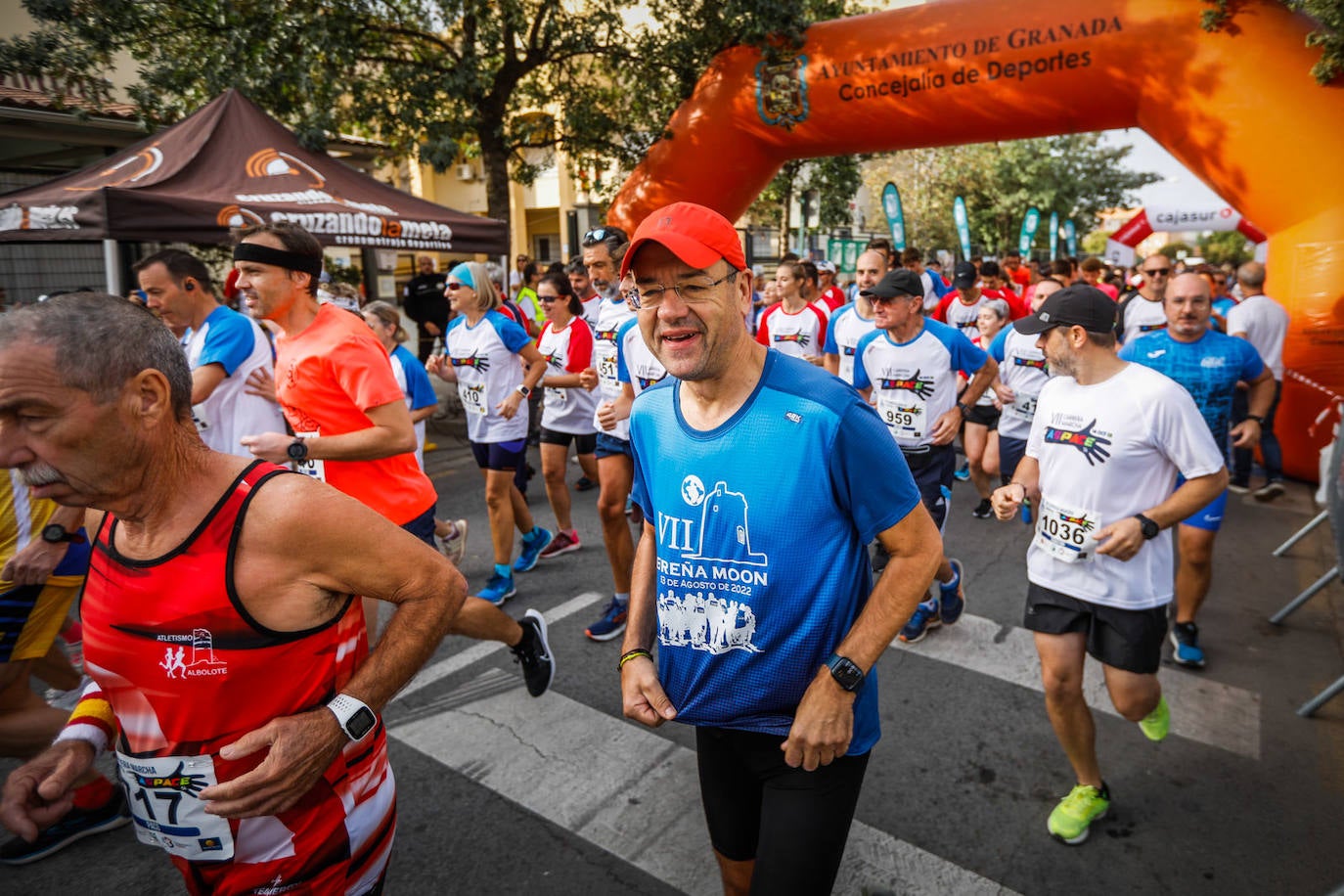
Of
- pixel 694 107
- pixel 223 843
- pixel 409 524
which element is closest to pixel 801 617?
pixel 223 843

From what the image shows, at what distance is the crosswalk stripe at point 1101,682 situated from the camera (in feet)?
11.7

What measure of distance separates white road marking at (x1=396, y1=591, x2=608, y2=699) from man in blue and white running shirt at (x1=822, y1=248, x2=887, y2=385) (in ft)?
9.70

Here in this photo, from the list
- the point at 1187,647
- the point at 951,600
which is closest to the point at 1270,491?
the point at 1187,647

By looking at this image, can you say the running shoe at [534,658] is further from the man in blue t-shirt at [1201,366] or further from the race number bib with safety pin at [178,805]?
the man in blue t-shirt at [1201,366]

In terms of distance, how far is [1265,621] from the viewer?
4750mm

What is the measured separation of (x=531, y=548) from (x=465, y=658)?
4.89 feet

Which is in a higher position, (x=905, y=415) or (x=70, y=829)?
(x=905, y=415)

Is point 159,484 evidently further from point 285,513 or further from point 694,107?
point 694,107

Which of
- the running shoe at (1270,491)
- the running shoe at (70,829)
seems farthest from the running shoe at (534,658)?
the running shoe at (1270,491)

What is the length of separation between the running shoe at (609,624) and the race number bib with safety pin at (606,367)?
1.53 m

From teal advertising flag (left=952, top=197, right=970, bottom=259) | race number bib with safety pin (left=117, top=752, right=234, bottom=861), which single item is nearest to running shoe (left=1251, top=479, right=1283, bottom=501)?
race number bib with safety pin (left=117, top=752, right=234, bottom=861)

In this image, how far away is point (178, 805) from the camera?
1.52 m

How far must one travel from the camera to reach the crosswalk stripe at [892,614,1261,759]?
11.7ft

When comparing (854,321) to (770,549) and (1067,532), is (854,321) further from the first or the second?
(770,549)
